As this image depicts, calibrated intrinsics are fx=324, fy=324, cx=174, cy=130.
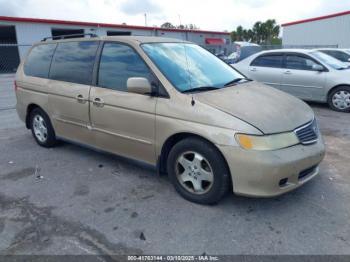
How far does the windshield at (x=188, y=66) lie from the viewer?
3649 millimetres

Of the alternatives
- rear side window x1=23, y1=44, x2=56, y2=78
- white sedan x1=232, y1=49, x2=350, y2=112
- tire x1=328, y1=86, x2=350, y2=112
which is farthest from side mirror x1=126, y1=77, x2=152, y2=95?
tire x1=328, y1=86, x2=350, y2=112

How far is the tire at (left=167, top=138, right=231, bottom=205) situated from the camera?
3176 millimetres

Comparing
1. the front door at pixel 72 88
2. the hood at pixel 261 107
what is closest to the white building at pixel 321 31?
the hood at pixel 261 107

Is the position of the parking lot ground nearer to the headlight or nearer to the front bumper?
the front bumper

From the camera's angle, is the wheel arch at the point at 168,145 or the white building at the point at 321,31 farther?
the white building at the point at 321,31

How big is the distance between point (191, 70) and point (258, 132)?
50.0 inches

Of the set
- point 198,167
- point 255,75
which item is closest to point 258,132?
point 198,167

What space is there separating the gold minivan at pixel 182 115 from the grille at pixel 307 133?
0.01 metres

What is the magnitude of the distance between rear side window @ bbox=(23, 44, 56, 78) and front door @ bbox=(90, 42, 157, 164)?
1.31m

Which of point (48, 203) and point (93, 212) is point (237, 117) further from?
point (48, 203)

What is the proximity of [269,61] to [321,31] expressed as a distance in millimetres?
24686

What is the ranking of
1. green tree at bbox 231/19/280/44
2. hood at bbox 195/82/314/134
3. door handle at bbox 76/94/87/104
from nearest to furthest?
hood at bbox 195/82/314/134 → door handle at bbox 76/94/87/104 → green tree at bbox 231/19/280/44

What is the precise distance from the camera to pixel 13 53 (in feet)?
87.6

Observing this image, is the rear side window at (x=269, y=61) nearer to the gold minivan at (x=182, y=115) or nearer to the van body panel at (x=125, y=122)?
the gold minivan at (x=182, y=115)
